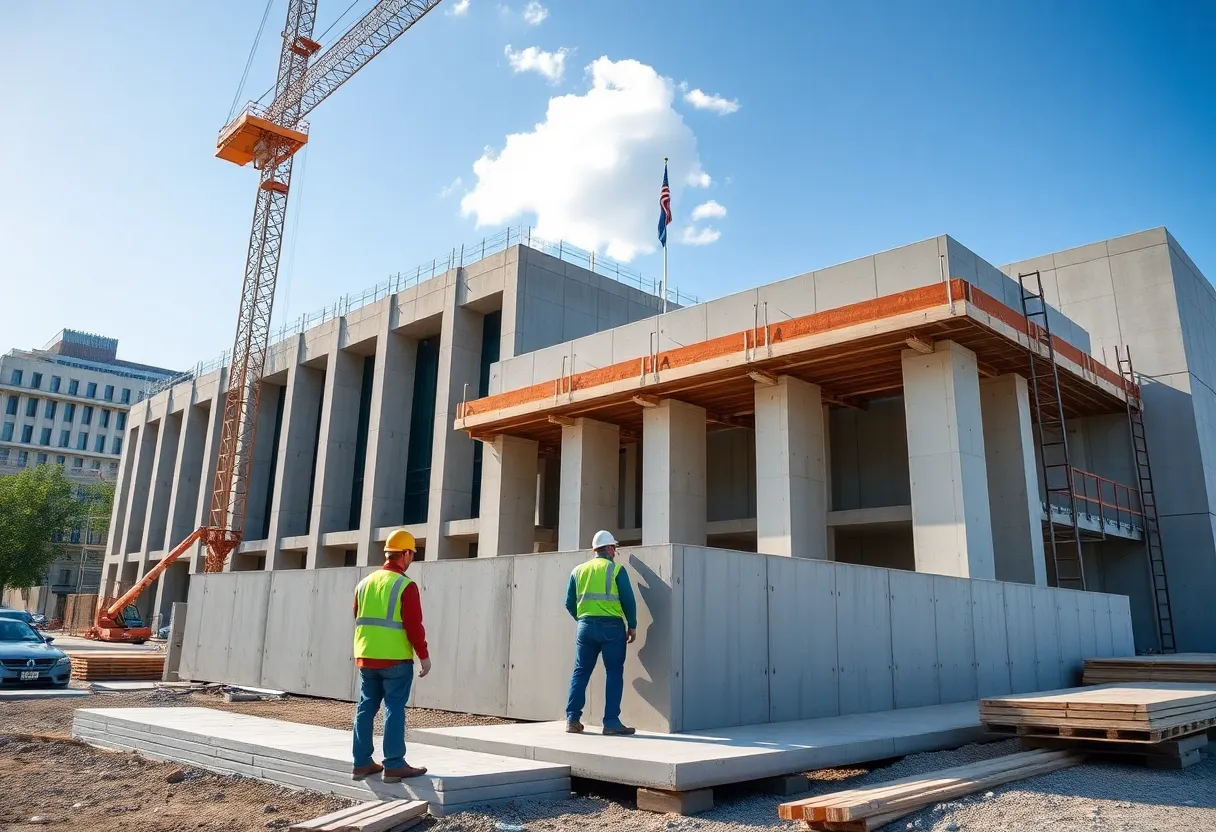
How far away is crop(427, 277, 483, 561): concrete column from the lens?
103ft

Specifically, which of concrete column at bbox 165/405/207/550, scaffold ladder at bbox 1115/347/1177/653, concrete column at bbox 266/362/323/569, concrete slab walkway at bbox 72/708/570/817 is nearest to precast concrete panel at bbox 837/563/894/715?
concrete slab walkway at bbox 72/708/570/817

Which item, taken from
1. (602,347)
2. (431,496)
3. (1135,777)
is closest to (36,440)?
(431,496)

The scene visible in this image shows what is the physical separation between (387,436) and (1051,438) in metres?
24.3

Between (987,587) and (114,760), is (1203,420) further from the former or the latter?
(114,760)

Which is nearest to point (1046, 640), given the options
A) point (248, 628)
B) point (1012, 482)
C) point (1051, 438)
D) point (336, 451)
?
point (1012, 482)

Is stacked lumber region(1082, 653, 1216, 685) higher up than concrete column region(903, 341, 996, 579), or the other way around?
concrete column region(903, 341, 996, 579)

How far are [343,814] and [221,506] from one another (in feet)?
135

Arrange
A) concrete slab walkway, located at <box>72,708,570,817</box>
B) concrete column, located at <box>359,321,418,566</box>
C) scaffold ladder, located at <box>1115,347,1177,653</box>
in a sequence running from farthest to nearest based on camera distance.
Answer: concrete column, located at <box>359,321,418,566</box>
scaffold ladder, located at <box>1115,347,1177,653</box>
concrete slab walkway, located at <box>72,708,570,817</box>

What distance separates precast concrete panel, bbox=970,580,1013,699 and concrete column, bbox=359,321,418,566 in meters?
25.1

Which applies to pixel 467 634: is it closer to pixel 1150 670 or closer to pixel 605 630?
pixel 605 630

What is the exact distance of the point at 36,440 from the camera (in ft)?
304

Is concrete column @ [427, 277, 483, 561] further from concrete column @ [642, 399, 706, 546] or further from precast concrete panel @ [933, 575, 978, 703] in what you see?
precast concrete panel @ [933, 575, 978, 703]

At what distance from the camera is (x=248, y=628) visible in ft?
53.4

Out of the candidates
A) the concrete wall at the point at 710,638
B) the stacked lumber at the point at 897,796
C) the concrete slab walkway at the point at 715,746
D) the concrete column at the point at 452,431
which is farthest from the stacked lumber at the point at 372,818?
the concrete column at the point at 452,431
